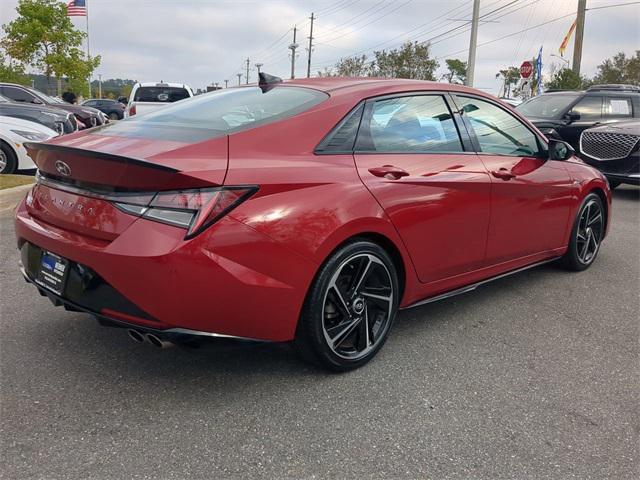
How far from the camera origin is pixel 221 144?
2516mm

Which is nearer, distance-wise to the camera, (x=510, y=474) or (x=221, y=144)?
(x=510, y=474)

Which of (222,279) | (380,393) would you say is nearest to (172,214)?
(222,279)

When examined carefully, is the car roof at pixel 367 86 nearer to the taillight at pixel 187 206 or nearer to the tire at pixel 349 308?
the tire at pixel 349 308

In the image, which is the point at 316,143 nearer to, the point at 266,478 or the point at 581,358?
the point at 266,478

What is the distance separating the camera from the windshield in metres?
10.5

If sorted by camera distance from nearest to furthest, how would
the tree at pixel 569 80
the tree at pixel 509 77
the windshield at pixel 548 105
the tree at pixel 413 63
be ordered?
1. the windshield at pixel 548 105
2. the tree at pixel 569 80
3. the tree at pixel 413 63
4. the tree at pixel 509 77

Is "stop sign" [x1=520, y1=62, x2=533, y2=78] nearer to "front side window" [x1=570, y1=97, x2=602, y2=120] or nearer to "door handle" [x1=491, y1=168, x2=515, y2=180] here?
"front side window" [x1=570, y1=97, x2=602, y2=120]

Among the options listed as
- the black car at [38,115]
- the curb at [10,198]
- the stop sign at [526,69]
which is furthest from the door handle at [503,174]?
the stop sign at [526,69]

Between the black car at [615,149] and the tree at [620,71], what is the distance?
38253 millimetres

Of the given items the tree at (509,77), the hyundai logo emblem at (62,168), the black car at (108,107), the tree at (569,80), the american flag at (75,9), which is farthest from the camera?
the tree at (509,77)

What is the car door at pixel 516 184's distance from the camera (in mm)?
3674

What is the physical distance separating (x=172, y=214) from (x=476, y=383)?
1.74m

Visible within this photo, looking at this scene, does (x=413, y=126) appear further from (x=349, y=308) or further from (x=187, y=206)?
(x=187, y=206)

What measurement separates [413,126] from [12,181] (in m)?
6.74
